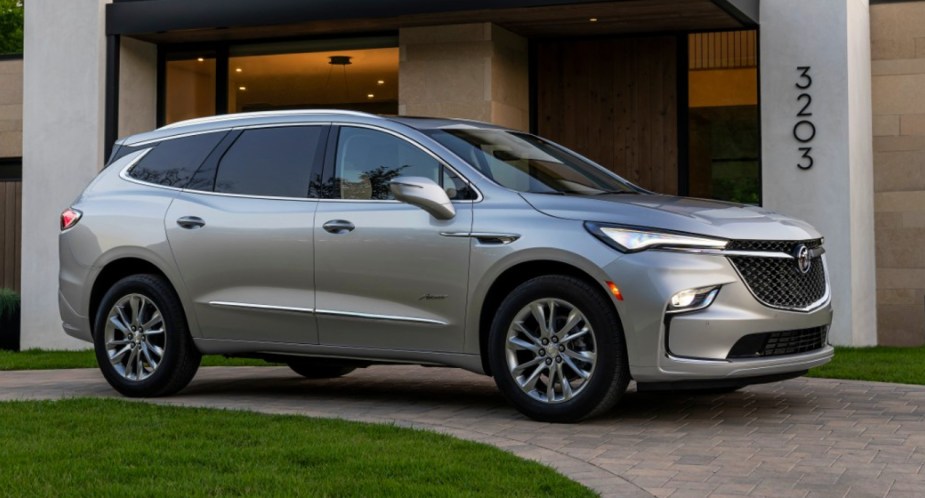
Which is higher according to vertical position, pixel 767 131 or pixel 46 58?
pixel 46 58

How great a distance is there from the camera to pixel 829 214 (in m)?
14.2

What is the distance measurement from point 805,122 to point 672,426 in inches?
299

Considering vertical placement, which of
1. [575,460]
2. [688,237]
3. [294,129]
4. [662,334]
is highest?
[294,129]

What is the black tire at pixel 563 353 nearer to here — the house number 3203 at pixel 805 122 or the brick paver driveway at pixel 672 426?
the brick paver driveway at pixel 672 426

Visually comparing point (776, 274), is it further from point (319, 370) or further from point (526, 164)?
point (319, 370)

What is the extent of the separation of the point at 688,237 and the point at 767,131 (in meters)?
7.63

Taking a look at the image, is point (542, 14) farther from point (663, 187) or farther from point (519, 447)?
point (519, 447)

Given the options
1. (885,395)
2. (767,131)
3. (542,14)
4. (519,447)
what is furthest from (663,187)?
(519,447)

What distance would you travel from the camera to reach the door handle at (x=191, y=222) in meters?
8.84

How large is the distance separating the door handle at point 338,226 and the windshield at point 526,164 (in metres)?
0.76

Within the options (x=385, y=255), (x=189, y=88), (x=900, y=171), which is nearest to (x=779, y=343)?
(x=385, y=255)

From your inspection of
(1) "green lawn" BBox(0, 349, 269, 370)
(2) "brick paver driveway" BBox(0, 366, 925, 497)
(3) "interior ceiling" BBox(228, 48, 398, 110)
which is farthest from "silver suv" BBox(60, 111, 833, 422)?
(3) "interior ceiling" BBox(228, 48, 398, 110)

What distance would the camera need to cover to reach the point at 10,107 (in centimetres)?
2025

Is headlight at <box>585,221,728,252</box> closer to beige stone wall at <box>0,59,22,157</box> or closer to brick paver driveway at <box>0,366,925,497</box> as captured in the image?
brick paver driveway at <box>0,366,925,497</box>
